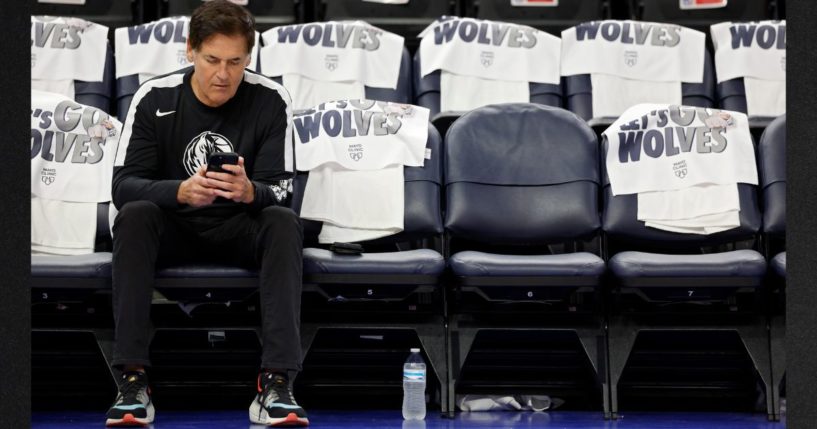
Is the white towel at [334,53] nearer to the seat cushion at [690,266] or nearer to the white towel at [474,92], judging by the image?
the white towel at [474,92]

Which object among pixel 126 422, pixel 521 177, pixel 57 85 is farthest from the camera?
pixel 57 85

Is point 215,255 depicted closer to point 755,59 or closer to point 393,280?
point 393,280

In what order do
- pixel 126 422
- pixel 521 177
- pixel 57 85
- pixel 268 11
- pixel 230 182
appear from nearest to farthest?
pixel 126 422
pixel 230 182
pixel 521 177
pixel 57 85
pixel 268 11

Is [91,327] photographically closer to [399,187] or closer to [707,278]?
[399,187]

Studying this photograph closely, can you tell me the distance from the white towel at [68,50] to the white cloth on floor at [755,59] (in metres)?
2.60

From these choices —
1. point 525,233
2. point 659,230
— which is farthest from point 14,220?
point 659,230

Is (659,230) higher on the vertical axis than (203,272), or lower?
higher

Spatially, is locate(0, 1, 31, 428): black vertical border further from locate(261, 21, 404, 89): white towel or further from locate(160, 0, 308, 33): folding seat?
locate(160, 0, 308, 33): folding seat

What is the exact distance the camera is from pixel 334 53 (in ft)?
13.4

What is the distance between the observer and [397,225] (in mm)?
3113

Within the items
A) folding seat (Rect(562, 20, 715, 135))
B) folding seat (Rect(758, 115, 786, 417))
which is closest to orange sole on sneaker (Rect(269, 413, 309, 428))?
folding seat (Rect(758, 115, 786, 417))

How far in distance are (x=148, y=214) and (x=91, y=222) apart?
59 centimetres

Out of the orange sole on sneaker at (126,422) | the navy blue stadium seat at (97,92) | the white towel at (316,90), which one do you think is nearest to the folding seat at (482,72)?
the white towel at (316,90)

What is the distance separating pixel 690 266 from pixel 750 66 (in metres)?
1.71
